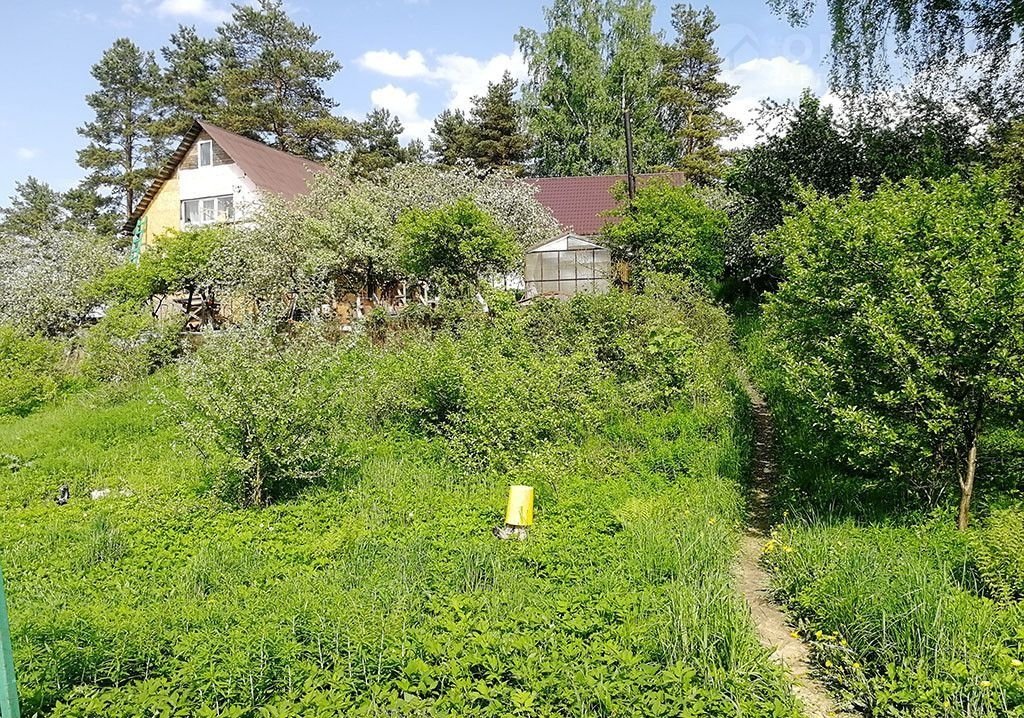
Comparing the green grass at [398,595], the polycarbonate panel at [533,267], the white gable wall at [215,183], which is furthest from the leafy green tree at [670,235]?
the white gable wall at [215,183]

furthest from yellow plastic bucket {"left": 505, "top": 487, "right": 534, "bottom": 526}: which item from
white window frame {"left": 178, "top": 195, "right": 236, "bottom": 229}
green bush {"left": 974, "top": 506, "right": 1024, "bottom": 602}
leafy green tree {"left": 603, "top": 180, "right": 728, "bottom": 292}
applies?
white window frame {"left": 178, "top": 195, "right": 236, "bottom": 229}

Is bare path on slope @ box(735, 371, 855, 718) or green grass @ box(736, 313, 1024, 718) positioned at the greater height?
green grass @ box(736, 313, 1024, 718)

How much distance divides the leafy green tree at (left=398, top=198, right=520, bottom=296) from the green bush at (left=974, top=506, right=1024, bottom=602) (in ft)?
33.4

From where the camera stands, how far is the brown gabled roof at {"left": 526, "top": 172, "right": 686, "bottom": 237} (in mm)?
27672

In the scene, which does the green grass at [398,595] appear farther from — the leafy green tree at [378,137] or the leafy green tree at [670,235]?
the leafy green tree at [378,137]

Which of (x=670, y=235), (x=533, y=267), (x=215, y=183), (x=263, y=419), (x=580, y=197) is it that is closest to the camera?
(x=263, y=419)

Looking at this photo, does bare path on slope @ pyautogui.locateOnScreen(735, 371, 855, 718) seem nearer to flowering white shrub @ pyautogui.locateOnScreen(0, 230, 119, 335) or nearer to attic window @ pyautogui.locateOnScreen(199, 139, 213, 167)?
flowering white shrub @ pyautogui.locateOnScreen(0, 230, 119, 335)

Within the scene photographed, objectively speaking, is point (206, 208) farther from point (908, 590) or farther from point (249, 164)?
point (908, 590)

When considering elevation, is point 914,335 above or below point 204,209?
below

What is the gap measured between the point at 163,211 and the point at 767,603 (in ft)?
86.4

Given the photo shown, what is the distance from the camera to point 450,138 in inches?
1446

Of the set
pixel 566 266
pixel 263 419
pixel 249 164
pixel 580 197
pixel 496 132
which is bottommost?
pixel 263 419

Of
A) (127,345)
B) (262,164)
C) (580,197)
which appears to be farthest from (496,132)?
(127,345)

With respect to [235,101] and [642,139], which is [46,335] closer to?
[235,101]
